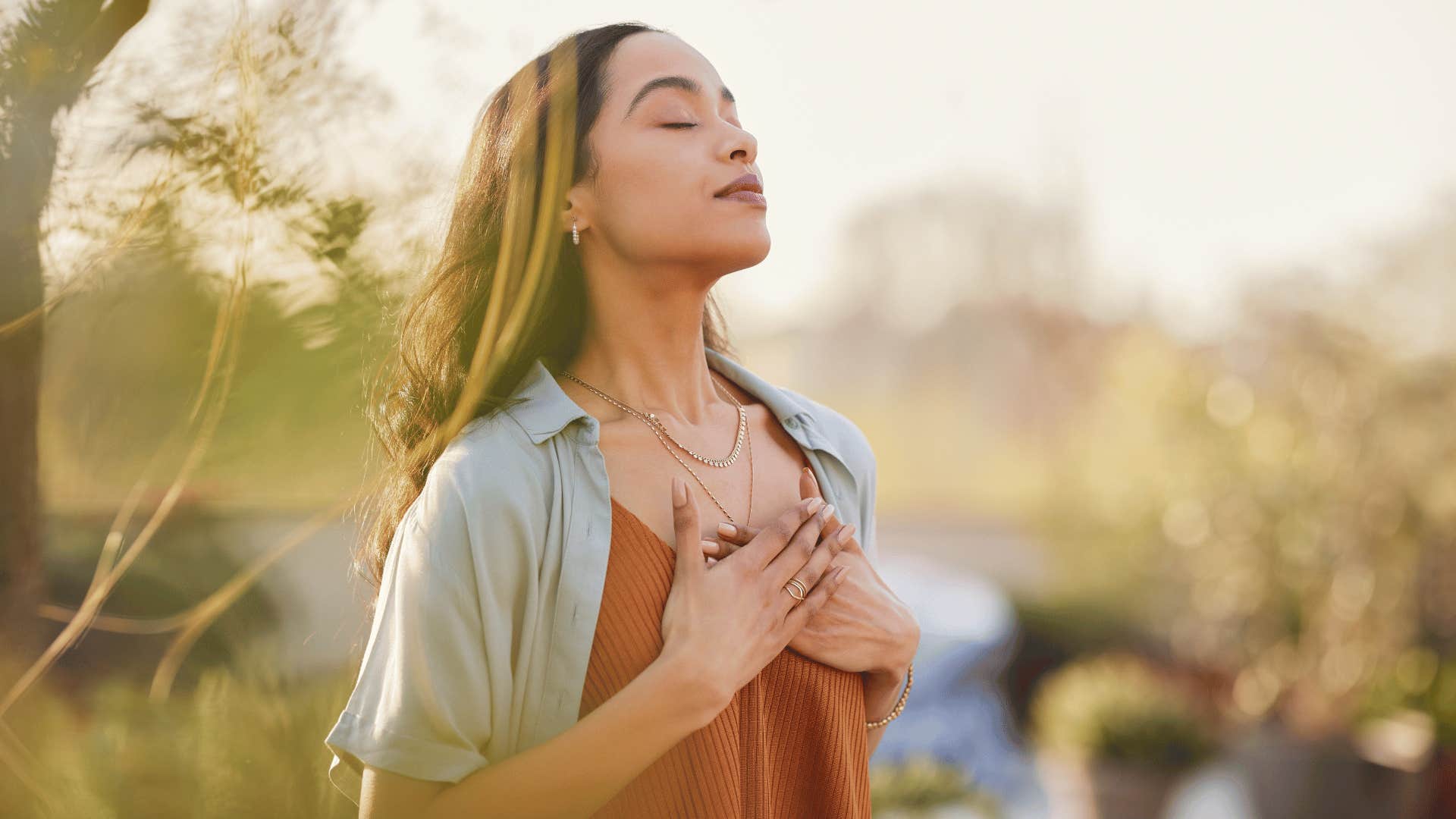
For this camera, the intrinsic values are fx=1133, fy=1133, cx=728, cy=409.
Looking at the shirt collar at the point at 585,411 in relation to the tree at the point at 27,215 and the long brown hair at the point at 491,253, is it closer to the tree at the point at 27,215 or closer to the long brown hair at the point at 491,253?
the long brown hair at the point at 491,253

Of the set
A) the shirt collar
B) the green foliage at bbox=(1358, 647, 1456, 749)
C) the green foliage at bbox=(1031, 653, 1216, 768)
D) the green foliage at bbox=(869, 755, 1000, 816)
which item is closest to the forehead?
the shirt collar

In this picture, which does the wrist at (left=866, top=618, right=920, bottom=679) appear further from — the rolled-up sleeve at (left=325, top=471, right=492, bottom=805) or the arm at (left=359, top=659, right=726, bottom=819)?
the rolled-up sleeve at (left=325, top=471, right=492, bottom=805)

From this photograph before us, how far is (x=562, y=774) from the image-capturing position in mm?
1036

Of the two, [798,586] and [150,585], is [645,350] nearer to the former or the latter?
[798,586]

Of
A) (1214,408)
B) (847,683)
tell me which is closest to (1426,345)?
(1214,408)

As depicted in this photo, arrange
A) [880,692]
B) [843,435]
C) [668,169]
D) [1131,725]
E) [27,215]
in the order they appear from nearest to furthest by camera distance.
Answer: [27,215]
[668,169]
[880,692]
[843,435]
[1131,725]

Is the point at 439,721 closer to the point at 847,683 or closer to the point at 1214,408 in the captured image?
the point at 847,683

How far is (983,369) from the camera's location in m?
12.1

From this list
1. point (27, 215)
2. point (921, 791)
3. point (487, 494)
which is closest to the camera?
point (27, 215)

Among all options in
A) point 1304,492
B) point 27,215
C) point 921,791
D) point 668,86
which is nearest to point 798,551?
point 668,86

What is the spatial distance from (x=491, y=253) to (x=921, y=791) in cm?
249

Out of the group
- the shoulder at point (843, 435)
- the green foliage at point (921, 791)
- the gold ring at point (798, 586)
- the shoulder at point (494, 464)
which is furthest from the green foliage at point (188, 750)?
the green foliage at point (921, 791)

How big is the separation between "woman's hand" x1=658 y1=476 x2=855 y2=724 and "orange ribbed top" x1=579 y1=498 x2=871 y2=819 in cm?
3

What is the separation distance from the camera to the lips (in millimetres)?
1198
